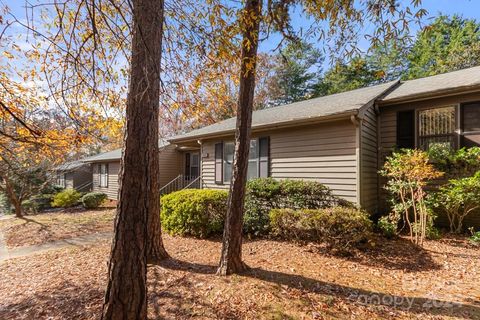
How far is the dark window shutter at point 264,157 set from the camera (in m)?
8.76

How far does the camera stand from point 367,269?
465 cm

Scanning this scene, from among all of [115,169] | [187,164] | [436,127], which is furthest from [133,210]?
[115,169]

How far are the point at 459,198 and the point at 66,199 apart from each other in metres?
17.9

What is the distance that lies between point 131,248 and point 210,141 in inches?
326

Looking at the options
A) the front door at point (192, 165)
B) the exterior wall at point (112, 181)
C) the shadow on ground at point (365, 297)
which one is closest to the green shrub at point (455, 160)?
the shadow on ground at point (365, 297)

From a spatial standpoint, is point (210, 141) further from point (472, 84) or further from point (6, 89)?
point (472, 84)

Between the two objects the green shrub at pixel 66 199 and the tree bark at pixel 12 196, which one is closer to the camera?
the tree bark at pixel 12 196

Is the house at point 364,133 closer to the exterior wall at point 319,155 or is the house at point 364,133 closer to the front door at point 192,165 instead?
the exterior wall at point 319,155

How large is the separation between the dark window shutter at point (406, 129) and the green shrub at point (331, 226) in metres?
3.45

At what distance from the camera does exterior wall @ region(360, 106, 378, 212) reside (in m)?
6.83

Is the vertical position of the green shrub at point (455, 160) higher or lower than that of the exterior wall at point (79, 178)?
higher

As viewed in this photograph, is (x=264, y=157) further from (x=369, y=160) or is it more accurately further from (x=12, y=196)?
(x=12, y=196)

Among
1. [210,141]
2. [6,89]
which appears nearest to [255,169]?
[210,141]

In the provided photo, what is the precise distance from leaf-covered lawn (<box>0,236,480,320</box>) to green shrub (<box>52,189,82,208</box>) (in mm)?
10260
